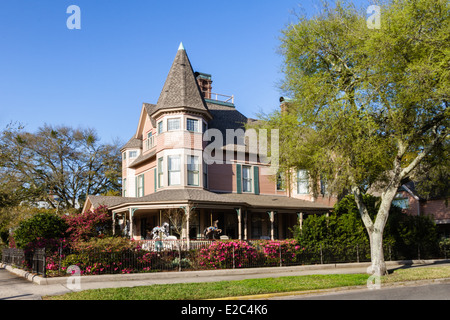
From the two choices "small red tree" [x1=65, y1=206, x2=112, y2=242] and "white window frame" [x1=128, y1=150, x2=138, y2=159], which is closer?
"small red tree" [x1=65, y1=206, x2=112, y2=242]

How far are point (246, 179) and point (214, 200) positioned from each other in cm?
616

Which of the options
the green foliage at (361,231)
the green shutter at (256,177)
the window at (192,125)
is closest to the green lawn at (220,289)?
the green foliage at (361,231)

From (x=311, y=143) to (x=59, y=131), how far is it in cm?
3314

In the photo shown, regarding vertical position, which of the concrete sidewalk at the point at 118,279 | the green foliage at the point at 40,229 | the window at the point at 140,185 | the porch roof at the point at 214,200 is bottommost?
the concrete sidewalk at the point at 118,279

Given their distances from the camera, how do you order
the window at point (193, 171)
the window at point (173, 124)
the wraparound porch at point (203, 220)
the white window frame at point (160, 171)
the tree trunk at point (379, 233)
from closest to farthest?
the tree trunk at point (379, 233) < the wraparound porch at point (203, 220) < the window at point (193, 171) < the window at point (173, 124) < the white window frame at point (160, 171)

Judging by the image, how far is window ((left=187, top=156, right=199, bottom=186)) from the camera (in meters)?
26.5

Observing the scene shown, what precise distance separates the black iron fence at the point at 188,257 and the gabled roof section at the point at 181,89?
8.76 meters

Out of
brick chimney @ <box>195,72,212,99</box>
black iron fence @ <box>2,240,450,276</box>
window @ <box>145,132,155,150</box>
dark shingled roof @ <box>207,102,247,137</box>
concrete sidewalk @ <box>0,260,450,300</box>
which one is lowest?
concrete sidewalk @ <box>0,260,450,300</box>

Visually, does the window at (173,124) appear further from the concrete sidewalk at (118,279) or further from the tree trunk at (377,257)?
the tree trunk at (377,257)

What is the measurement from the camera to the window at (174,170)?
26.4m

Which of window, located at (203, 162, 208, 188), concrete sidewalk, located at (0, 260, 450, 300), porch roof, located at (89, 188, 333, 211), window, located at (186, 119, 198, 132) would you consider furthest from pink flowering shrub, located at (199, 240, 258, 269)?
window, located at (186, 119, 198, 132)

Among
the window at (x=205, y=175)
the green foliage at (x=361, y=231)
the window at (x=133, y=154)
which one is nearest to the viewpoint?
the green foliage at (x=361, y=231)

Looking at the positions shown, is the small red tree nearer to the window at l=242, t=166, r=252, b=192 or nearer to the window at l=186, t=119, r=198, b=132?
the window at l=186, t=119, r=198, b=132
